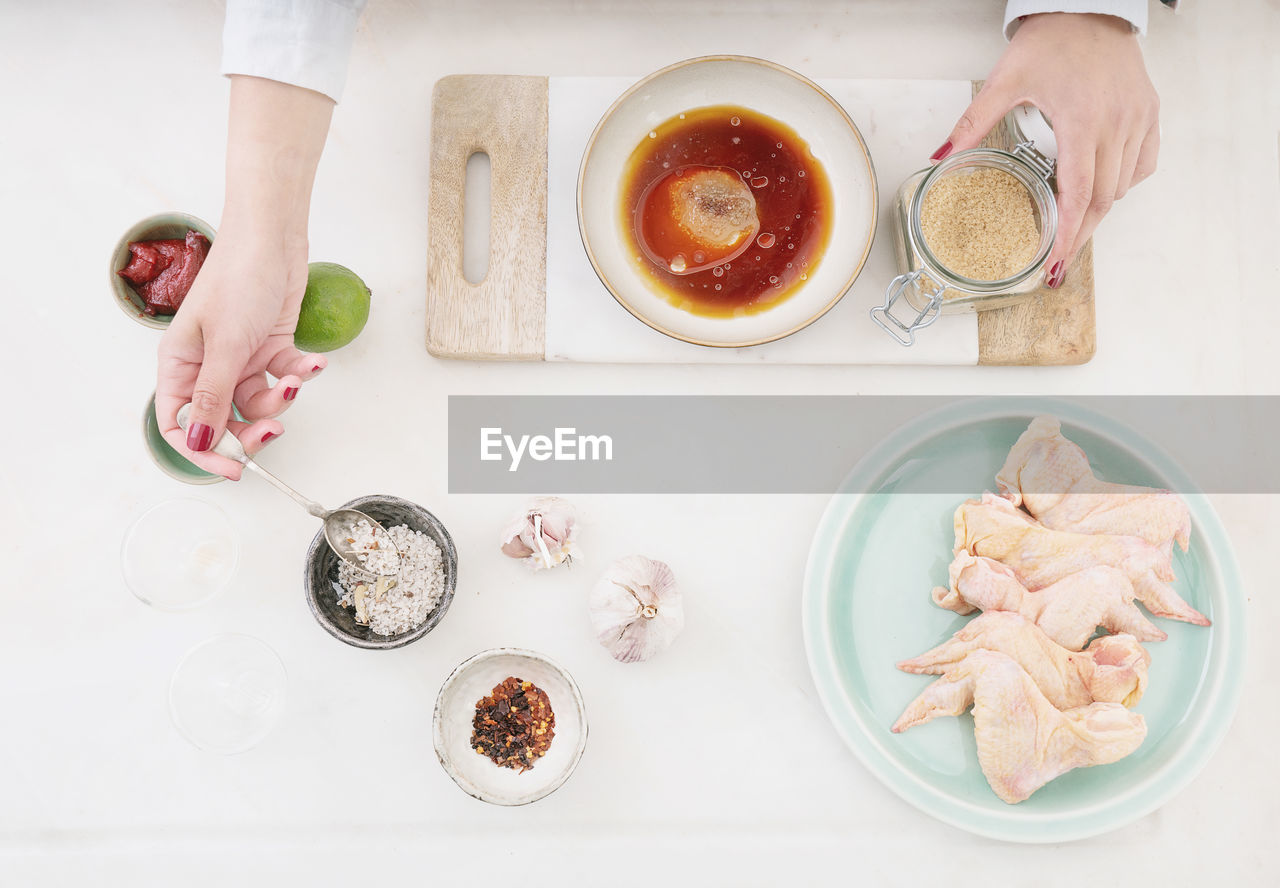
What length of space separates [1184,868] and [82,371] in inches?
57.4

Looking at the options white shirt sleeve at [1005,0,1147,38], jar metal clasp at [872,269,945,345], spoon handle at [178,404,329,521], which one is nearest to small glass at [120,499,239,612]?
spoon handle at [178,404,329,521]

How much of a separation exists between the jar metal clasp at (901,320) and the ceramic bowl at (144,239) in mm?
770

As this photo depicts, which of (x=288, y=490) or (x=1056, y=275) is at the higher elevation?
(x=1056, y=275)

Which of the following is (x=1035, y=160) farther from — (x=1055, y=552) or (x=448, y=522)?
(x=448, y=522)

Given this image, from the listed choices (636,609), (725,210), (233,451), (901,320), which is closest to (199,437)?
(233,451)

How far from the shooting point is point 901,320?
1.02m

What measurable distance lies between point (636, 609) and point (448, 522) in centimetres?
26

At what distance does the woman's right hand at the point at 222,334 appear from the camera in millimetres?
856

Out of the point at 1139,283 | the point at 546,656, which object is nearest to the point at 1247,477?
the point at 1139,283

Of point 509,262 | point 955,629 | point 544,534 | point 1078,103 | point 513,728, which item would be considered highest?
point 1078,103

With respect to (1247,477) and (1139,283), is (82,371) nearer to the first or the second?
(1139,283)

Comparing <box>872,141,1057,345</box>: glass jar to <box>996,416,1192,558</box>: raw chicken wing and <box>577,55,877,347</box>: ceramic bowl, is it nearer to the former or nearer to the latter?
<box>577,55,877,347</box>: ceramic bowl

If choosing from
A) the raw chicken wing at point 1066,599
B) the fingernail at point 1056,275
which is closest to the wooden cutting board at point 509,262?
the fingernail at point 1056,275

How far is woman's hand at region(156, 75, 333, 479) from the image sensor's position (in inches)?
33.8
